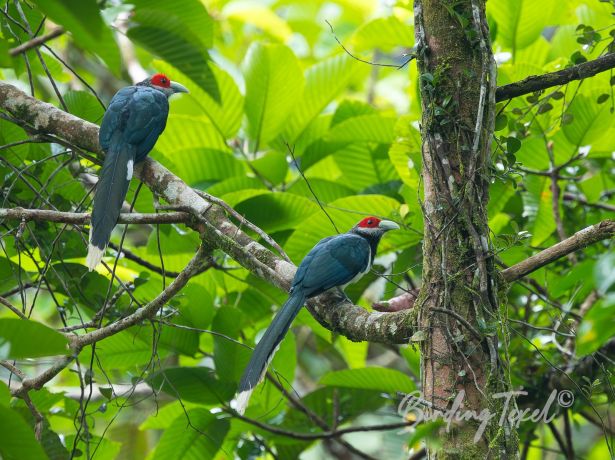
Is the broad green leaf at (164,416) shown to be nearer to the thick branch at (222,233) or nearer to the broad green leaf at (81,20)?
the thick branch at (222,233)

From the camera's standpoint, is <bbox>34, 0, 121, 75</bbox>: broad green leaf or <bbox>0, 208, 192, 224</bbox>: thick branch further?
<bbox>0, 208, 192, 224</bbox>: thick branch

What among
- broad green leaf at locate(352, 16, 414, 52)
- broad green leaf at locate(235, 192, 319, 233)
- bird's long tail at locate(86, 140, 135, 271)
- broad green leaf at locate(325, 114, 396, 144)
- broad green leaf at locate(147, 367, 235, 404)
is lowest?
broad green leaf at locate(147, 367, 235, 404)

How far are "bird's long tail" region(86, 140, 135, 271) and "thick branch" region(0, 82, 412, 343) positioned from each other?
0.10 meters

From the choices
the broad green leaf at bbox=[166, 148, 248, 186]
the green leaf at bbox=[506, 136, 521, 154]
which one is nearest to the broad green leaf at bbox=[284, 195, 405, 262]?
the broad green leaf at bbox=[166, 148, 248, 186]

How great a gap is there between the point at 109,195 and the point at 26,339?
5.91ft

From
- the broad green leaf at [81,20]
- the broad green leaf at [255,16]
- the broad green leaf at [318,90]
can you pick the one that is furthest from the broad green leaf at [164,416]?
the broad green leaf at [255,16]

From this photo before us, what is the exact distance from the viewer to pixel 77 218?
9.86 ft

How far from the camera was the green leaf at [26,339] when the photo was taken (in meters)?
1.75

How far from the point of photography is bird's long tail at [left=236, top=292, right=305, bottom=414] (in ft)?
10.1

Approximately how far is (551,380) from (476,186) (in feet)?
7.39

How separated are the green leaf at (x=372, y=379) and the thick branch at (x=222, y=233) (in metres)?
0.73

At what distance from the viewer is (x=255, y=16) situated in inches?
308

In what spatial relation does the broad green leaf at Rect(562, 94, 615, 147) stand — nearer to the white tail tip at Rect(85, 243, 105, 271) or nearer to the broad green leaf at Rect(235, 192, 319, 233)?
the broad green leaf at Rect(235, 192, 319, 233)

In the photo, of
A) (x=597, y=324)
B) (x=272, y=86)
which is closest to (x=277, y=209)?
(x=272, y=86)
